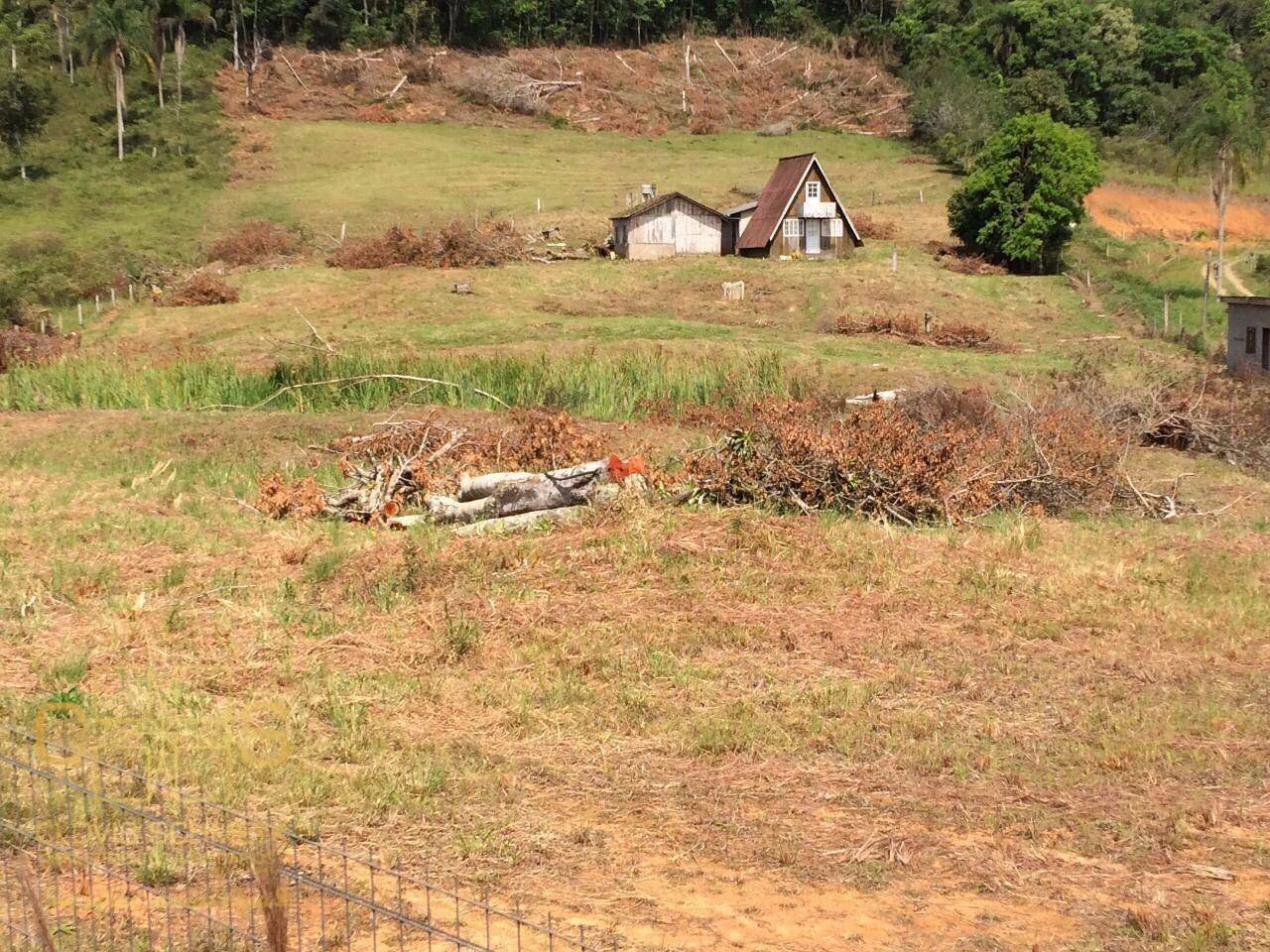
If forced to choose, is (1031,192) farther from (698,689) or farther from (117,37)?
(698,689)

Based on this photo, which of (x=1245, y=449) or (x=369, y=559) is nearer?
(x=369, y=559)

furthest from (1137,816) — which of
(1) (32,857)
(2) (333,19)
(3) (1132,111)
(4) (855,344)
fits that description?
(2) (333,19)

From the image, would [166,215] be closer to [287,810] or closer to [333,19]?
[333,19]

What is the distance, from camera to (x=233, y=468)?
18.5 meters

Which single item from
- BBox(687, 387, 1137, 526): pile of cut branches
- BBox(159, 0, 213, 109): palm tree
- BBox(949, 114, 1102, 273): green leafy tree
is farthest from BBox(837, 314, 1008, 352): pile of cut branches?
BBox(159, 0, 213, 109): palm tree

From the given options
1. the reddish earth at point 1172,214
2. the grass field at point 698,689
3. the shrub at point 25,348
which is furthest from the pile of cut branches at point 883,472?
the reddish earth at point 1172,214

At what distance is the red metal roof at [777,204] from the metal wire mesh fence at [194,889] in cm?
4599

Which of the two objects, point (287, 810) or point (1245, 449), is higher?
point (287, 810)

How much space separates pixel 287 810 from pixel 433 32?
279 feet

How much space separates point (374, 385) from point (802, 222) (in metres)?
Answer: 30.6

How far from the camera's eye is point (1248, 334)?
32188 millimetres

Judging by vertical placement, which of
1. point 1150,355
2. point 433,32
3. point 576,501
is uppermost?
point 433,32

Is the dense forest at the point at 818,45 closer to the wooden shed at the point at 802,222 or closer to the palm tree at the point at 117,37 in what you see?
the palm tree at the point at 117,37

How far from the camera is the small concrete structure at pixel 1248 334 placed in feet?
103
